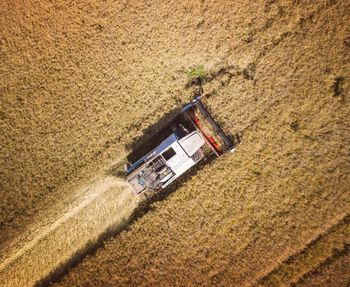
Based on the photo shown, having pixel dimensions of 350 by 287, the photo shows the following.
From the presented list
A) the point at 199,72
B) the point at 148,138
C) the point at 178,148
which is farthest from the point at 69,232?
the point at 199,72

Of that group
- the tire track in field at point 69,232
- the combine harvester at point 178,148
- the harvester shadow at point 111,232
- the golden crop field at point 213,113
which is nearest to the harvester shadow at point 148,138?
the combine harvester at point 178,148

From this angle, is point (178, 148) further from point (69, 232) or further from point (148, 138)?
point (69, 232)

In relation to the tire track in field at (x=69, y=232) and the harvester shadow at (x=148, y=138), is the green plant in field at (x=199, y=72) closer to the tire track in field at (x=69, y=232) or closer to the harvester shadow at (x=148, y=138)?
the harvester shadow at (x=148, y=138)

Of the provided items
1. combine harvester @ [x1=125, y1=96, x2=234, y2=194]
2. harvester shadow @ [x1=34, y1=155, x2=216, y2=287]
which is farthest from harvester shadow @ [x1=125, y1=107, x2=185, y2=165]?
harvester shadow @ [x1=34, y1=155, x2=216, y2=287]

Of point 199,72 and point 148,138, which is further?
point 148,138

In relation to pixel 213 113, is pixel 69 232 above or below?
below

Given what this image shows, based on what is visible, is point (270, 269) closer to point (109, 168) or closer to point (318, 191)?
point (318, 191)

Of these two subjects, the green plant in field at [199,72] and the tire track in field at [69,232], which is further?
the tire track in field at [69,232]

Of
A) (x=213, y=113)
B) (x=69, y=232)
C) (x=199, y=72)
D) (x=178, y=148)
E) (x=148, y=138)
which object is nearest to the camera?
(x=178, y=148)
